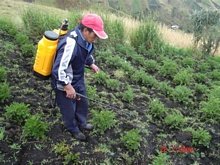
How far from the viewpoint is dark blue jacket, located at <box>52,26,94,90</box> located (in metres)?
3.13

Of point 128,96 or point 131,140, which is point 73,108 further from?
point 128,96

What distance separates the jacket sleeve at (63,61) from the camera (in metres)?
3.12

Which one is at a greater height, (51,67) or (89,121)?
(51,67)

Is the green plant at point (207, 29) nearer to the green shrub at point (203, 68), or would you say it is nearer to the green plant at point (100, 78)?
the green shrub at point (203, 68)

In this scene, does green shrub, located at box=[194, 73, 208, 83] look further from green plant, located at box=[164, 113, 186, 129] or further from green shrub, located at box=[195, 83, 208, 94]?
green plant, located at box=[164, 113, 186, 129]

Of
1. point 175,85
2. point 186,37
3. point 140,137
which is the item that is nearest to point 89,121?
point 140,137

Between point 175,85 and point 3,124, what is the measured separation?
166 inches

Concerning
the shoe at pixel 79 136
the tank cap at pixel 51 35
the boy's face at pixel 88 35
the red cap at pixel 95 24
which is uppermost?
the red cap at pixel 95 24

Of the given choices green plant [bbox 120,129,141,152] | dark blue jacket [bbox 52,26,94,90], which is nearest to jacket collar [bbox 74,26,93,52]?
dark blue jacket [bbox 52,26,94,90]

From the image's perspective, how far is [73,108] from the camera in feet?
11.9

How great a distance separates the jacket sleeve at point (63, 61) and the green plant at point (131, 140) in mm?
1395

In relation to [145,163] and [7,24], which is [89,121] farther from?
[7,24]

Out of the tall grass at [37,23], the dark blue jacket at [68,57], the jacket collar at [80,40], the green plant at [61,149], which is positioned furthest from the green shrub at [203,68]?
the green plant at [61,149]

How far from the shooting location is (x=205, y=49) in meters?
9.12
